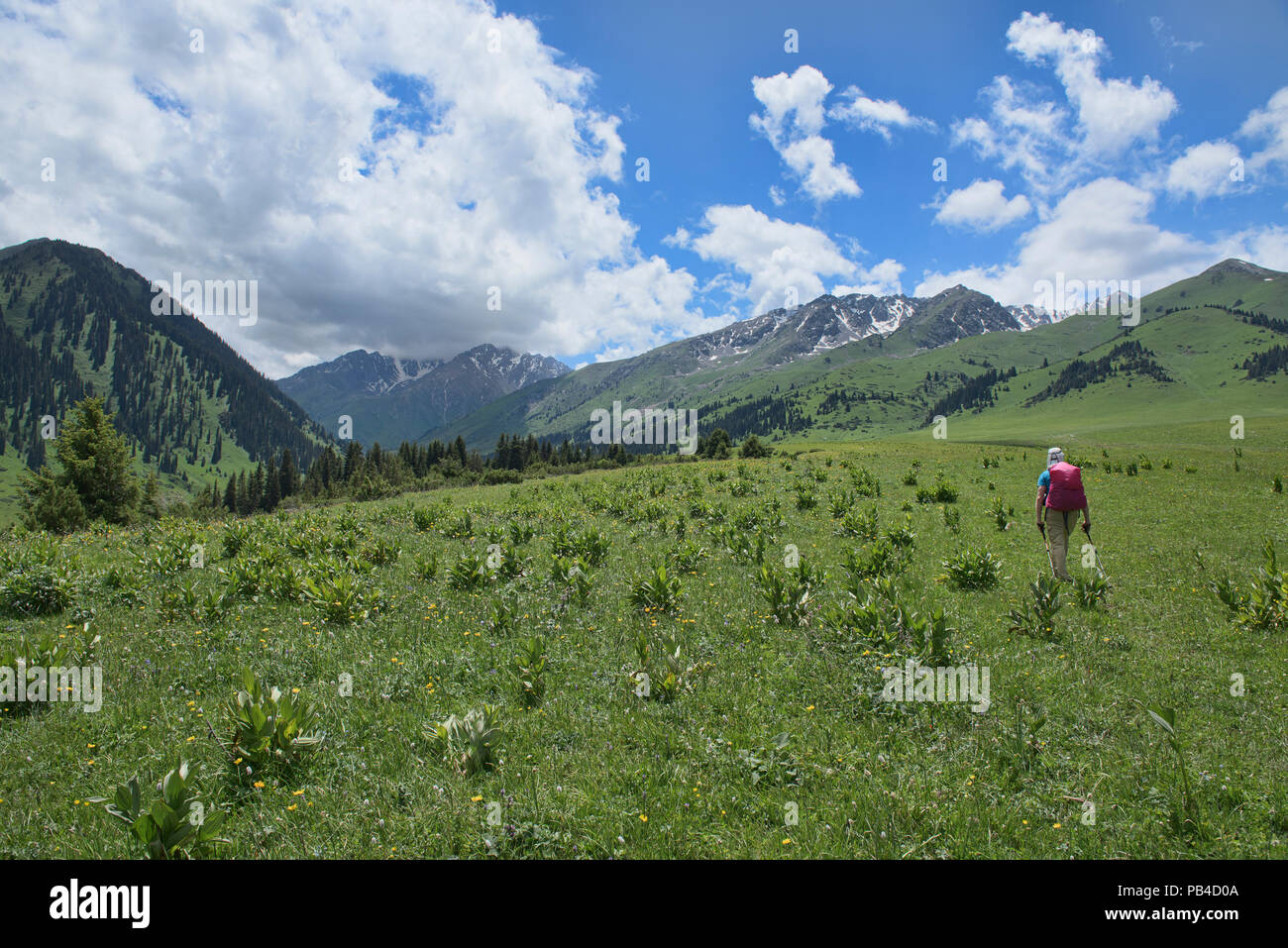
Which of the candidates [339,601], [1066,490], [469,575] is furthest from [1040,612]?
[339,601]

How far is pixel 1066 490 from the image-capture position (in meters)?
12.6

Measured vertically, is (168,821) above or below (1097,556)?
below

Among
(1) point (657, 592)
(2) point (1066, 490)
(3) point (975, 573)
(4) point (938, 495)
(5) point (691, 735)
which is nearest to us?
(5) point (691, 735)

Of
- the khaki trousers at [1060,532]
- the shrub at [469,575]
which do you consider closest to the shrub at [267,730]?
the shrub at [469,575]

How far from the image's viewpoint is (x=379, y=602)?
429 inches

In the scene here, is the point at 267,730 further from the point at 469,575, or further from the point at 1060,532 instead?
the point at 1060,532

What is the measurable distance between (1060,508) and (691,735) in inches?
454

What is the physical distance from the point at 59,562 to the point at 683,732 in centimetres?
1498

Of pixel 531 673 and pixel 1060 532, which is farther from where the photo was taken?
pixel 1060 532

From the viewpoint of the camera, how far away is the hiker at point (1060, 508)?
12555 millimetres

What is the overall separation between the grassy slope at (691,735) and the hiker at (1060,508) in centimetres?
127

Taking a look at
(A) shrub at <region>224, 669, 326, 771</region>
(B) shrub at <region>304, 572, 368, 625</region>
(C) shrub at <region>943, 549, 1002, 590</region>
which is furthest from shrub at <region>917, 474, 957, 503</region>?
(A) shrub at <region>224, 669, 326, 771</region>
